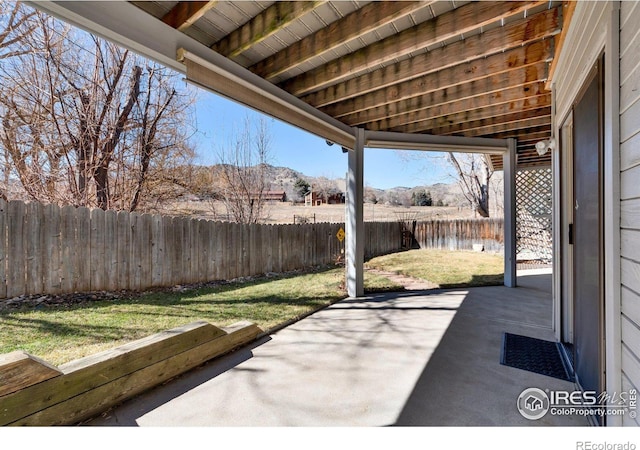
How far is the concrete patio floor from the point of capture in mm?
1733

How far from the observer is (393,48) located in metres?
2.64

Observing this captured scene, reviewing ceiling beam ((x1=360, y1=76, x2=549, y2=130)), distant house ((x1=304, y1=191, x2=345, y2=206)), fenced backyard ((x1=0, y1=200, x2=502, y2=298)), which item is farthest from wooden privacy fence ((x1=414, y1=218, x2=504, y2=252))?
distant house ((x1=304, y1=191, x2=345, y2=206))

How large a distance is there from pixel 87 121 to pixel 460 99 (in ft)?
18.7

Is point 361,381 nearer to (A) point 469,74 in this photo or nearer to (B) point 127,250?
(A) point 469,74

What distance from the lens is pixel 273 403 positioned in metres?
1.87

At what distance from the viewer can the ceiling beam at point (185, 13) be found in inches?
80.8

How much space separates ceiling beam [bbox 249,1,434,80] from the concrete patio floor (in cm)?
264

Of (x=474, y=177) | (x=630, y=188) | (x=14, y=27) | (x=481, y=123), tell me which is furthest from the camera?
(x=474, y=177)

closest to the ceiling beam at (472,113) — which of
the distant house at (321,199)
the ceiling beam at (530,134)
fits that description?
the ceiling beam at (530,134)

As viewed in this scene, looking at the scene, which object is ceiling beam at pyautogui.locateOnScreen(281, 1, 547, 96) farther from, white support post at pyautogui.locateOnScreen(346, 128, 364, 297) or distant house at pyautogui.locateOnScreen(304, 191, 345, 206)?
distant house at pyautogui.locateOnScreen(304, 191, 345, 206)

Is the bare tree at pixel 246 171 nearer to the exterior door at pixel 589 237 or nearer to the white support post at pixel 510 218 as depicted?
the white support post at pixel 510 218

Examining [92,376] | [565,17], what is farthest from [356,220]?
[92,376]
